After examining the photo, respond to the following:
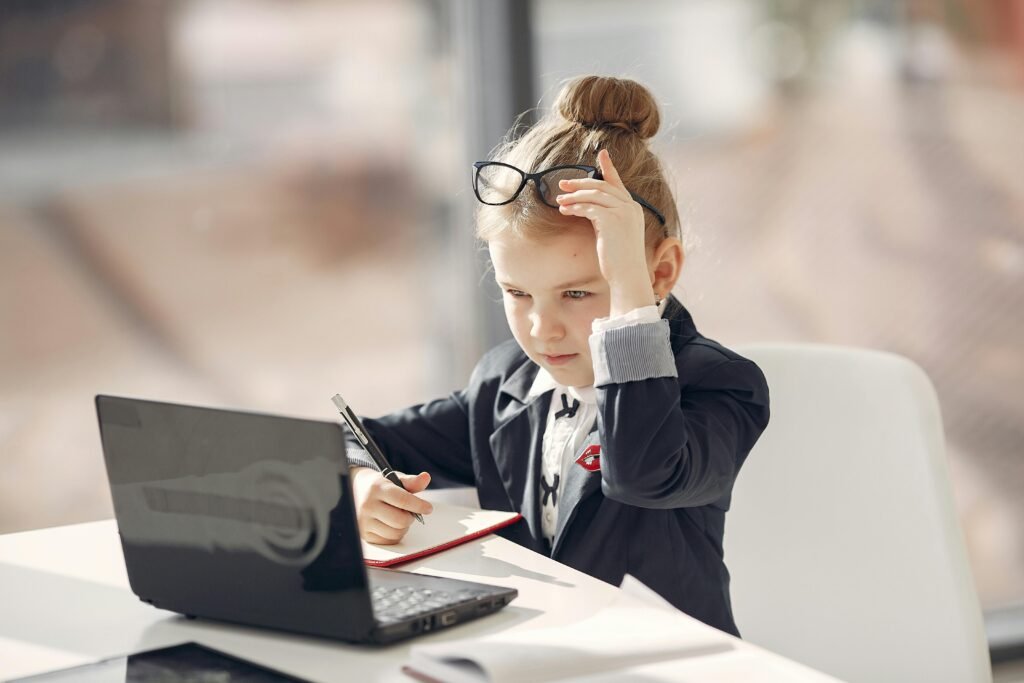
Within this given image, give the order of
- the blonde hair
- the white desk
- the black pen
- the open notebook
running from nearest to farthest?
1. the white desk
2. the open notebook
3. the black pen
4. the blonde hair

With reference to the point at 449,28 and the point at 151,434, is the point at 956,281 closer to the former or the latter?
the point at 449,28

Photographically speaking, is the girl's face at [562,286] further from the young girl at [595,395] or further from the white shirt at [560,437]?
the white shirt at [560,437]

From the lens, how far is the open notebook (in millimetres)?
1068

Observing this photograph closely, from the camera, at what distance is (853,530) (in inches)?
50.9

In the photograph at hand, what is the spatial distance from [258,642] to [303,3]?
4.62ft

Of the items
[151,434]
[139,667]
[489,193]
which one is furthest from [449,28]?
[139,667]

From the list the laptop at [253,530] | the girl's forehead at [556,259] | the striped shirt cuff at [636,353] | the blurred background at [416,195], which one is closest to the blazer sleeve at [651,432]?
the striped shirt cuff at [636,353]

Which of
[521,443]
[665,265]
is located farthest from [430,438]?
[665,265]

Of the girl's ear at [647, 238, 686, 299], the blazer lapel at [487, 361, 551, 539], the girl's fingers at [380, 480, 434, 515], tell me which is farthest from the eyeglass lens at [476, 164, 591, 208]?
the girl's fingers at [380, 480, 434, 515]

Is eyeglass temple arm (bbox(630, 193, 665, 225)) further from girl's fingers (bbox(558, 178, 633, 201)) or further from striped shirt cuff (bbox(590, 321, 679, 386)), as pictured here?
striped shirt cuff (bbox(590, 321, 679, 386))

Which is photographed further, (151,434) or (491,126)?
(491,126)

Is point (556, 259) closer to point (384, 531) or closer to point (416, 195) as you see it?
point (384, 531)

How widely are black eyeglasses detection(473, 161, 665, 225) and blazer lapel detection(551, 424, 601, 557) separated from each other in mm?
250

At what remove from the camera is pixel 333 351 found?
213cm
